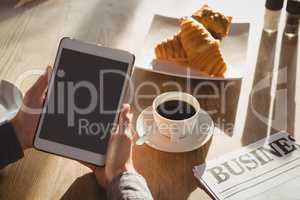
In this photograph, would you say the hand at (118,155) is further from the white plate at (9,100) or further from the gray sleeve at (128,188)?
the white plate at (9,100)

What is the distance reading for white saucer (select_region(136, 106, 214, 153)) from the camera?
827mm

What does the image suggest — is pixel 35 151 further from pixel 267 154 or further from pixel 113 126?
pixel 267 154

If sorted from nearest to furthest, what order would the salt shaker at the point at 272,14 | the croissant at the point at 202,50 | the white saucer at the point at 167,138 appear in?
the white saucer at the point at 167,138, the croissant at the point at 202,50, the salt shaker at the point at 272,14

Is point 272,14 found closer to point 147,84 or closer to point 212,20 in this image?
point 212,20

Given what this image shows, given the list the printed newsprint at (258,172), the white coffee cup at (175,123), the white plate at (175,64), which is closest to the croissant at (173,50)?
the white plate at (175,64)

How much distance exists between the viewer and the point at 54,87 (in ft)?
2.62

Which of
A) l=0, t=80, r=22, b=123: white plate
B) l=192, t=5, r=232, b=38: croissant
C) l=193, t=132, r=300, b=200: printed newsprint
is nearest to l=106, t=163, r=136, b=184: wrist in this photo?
l=193, t=132, r=300, b=200: printed newsprint

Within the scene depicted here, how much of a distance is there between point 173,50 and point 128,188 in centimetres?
38

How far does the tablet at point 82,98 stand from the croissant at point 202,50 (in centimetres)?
24

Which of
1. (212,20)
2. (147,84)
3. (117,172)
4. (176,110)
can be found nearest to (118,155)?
(117,172)

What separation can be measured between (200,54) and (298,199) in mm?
377

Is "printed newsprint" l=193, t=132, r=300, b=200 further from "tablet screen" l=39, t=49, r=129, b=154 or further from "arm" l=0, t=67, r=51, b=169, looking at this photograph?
"arm" l=0, t=67, r=51, b=169

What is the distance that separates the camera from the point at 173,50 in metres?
1.00

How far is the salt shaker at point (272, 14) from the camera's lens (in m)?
1.07
